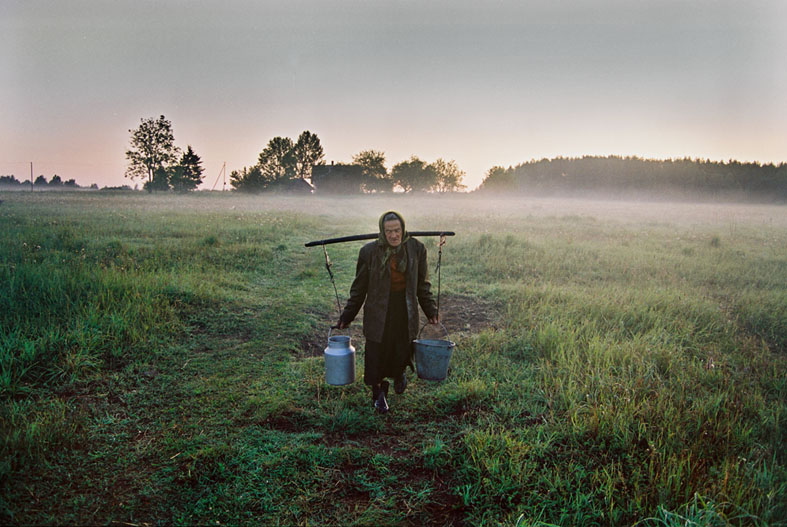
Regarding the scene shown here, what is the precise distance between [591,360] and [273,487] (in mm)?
4171

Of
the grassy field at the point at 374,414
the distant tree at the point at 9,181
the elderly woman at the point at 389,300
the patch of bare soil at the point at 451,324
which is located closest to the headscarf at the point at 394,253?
the elderly woman at the point at 389,300

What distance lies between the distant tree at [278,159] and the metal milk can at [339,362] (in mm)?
79642

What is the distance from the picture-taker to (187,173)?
77.7 metres

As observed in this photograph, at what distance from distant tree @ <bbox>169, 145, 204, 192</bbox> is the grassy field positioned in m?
71.5

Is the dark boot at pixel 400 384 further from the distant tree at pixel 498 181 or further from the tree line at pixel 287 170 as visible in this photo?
the distant tree at pixel 498 181

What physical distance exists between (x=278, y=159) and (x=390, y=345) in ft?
277

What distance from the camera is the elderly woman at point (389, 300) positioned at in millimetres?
4574

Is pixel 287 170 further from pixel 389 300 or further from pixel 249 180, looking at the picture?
pixel 389 300

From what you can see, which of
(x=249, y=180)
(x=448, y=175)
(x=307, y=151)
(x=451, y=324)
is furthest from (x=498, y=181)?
(x=451, y=324)

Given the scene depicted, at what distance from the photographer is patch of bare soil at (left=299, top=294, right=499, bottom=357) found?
22.5 ft

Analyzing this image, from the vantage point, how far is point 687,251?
14266 millimetres

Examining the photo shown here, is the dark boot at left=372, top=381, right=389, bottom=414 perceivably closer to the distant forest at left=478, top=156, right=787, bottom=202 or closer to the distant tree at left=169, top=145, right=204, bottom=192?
the distant forest at left=478, top=156, right=787, bottom=202

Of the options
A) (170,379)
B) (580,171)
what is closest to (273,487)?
(170,379)

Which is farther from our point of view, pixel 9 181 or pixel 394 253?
pixel 9 181
